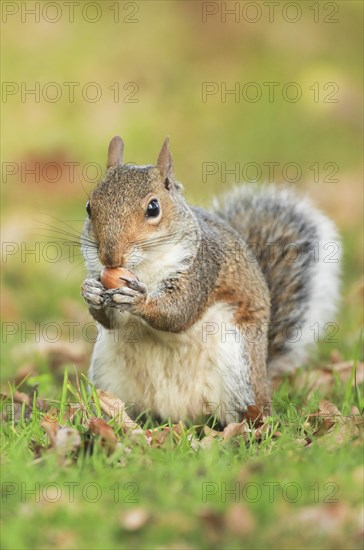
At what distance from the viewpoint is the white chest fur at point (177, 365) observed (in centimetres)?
300

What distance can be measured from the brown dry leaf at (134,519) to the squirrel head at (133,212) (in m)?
0.82

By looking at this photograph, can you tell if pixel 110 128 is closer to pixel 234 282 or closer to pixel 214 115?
pixel 214 115

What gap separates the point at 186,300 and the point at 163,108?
447 cm

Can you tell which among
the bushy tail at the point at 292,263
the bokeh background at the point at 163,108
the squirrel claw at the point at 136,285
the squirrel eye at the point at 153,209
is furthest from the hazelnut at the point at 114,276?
the bokeh background at the point at 163,108

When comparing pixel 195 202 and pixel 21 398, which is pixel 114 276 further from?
pixel 195 202

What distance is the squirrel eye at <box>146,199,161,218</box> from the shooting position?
2.75m

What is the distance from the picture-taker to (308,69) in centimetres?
755

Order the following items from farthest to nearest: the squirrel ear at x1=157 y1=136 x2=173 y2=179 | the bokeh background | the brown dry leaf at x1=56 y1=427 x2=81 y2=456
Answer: the bokeh background
the squirrel ear at x1=157 y1=136 x2=173 y2=179
the brown dry leaf at x1=56 y1=427 x2=81 y2=456

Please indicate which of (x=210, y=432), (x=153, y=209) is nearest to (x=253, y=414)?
(x=210, y=432)

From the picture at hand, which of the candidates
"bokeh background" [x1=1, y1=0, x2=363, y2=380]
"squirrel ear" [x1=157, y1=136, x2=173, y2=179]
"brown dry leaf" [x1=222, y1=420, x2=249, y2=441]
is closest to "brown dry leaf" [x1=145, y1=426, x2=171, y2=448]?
A: "brown dry leaf" [x1=222, y1=420, x2=249, y2=441]

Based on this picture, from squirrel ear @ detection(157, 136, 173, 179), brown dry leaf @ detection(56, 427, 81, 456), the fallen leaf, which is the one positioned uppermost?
squirrel ear @ detection(157, 136, 173, 179)

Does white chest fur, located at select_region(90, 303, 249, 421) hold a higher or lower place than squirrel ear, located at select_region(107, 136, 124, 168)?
lower

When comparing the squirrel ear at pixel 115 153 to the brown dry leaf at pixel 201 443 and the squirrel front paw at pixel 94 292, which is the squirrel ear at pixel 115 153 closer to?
the squirrel front paw at pixel 94 292

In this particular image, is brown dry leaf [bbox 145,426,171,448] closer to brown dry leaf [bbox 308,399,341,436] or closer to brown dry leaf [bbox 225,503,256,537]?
brown dry leaf [bbox 308,399,341,436]
